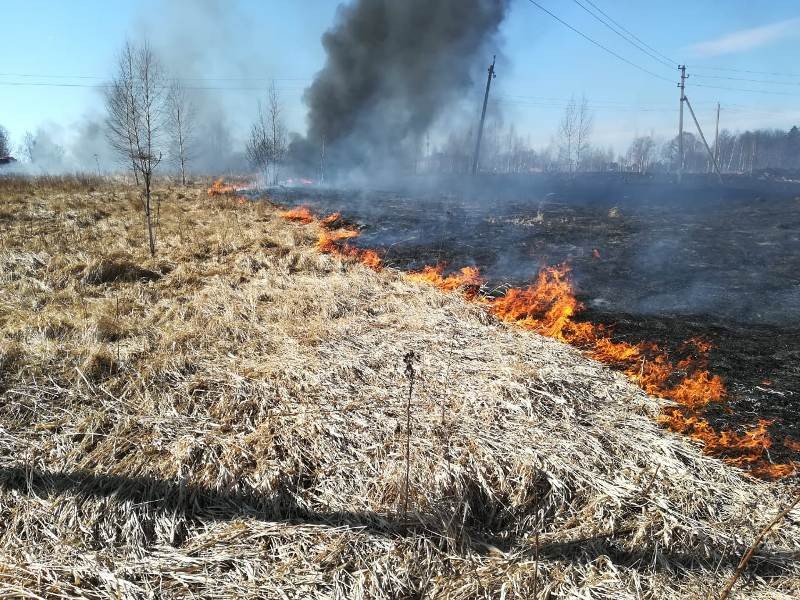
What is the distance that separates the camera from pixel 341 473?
2.80 m

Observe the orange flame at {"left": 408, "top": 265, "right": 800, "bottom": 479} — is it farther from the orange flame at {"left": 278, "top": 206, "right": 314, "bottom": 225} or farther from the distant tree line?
the distant tree line

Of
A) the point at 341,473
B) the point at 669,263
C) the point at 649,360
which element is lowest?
the point at 341,473

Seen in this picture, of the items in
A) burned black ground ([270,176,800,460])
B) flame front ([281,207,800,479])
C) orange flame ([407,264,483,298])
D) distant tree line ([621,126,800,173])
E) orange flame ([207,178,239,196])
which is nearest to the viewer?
flame front ([281,207,800,479])

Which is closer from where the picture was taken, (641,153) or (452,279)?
(452,279)

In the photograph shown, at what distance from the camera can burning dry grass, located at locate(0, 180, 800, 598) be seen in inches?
86.4

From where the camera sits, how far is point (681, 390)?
388 cm

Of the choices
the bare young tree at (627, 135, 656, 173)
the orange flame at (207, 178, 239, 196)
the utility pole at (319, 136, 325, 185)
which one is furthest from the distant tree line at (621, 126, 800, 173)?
the orange flame at (207, 178, 239, 196)

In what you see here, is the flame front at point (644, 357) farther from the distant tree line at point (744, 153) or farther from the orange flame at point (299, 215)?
the distant tree line at point (744, 153)

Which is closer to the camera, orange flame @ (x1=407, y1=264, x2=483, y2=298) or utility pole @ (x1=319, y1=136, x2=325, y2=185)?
orange flame @ (x1=407, y1=264, x2=483, y2=298)

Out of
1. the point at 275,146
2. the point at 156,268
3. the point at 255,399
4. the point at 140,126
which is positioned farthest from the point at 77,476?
the point at 275,146

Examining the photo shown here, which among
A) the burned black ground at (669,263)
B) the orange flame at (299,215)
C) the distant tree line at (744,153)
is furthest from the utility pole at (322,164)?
the distant tree line at (744,153)

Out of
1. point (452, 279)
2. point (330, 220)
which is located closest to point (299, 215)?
point (330, 220)

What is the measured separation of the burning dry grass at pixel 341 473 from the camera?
2.20 m

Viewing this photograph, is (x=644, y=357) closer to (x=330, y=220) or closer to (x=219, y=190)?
(x=330, y=220)
